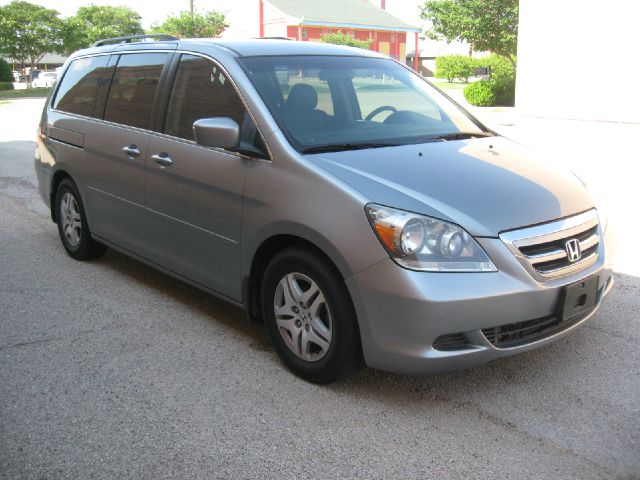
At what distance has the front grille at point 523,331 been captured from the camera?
11.0 ft

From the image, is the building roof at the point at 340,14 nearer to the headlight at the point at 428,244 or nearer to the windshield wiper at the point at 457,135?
the windshield wiper at the point at 457,135

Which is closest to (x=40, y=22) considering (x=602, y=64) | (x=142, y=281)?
(x=602, y=64)

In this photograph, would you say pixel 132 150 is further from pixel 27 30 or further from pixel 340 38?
pixel 340 38

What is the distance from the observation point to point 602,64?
19.7m

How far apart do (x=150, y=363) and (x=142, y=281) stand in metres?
1.64

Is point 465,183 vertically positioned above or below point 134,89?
below

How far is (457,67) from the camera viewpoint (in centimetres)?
5031

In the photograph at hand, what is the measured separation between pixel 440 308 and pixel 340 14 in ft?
214

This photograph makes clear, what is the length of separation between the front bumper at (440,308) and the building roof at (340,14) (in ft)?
192

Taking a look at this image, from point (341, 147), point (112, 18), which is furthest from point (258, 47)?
point (112, 18)

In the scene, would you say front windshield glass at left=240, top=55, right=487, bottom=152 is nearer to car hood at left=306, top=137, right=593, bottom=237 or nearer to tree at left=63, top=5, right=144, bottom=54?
car hood at left=306, top=137, right=593, bottom=237

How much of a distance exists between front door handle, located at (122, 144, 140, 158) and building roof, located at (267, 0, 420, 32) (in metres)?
56.6

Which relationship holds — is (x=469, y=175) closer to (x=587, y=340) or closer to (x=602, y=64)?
(x=587, y=340)

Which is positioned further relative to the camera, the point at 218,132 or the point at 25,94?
the point at 25,94
